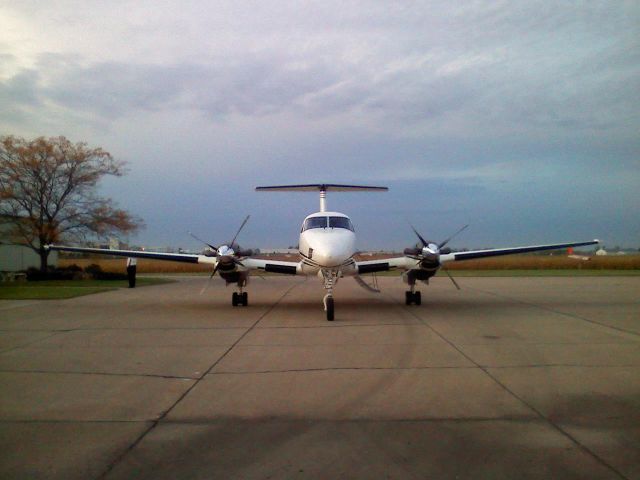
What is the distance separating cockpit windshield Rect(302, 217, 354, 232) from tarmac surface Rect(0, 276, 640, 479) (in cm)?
383

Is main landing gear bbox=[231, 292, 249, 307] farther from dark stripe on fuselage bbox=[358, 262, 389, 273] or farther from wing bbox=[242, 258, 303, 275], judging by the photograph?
dark stripe on fuselage bbox=[358, 262, 389, 273]

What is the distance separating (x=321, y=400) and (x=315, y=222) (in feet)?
33.2

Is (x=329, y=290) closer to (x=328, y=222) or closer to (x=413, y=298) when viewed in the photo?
(x=328, y=222)

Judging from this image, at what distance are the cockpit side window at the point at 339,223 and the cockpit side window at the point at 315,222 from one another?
0.66 feet

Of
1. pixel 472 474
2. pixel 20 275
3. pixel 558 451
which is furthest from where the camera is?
pixel 20 275

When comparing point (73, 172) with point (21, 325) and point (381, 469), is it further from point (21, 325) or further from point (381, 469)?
point (381, 469)

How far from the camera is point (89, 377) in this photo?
25.0 ft

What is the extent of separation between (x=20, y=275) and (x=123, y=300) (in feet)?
45.4

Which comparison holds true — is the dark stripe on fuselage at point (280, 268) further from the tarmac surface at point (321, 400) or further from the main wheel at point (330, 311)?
the tarmac surface at point (321, 400)

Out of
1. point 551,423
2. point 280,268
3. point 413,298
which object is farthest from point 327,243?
point 551,423

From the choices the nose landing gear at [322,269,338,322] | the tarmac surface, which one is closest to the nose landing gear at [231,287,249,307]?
the nose landing gear at [322,269,338,322]

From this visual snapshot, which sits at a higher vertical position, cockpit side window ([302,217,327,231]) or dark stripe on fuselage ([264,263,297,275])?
cockpit side window ([302,217,327,231])

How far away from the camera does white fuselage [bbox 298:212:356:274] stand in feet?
47.3

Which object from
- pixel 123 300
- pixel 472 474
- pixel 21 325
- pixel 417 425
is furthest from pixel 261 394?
pixel 123 300
